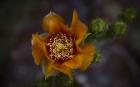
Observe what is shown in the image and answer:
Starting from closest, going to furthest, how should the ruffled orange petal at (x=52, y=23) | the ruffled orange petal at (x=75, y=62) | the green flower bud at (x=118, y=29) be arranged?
the ruffled orange petal at (x=75, y=62)
the ruffled orange petal at (x=52, y=23)
the green flower bud at (x=118, y=29)

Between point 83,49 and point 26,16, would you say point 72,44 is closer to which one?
point 83,49

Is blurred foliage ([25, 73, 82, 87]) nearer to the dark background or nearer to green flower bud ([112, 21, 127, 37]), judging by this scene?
green flower bud ([112, 21, 127, 37])

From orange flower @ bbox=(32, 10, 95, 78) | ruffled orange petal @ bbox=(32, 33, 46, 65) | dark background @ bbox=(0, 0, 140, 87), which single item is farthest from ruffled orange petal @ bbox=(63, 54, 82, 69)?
dark background @ bbox=(0, 0, 140, 87)

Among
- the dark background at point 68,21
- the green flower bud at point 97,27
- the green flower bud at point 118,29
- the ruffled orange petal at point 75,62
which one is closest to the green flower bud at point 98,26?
the green flower bud at point 97,27

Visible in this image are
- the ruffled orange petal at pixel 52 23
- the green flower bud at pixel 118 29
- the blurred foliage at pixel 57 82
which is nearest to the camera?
the ruffled orange petal at pixel 52 23

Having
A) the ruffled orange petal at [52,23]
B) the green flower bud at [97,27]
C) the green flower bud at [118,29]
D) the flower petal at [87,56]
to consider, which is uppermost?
the ruffled orange petal at [52,23]

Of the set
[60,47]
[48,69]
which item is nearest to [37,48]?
[48,69]

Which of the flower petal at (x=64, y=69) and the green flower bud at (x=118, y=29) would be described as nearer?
the flower petal at (x=64, y=69)

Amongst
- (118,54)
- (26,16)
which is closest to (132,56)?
(118,54)

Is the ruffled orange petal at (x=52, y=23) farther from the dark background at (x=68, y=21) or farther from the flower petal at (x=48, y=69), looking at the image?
the dark background at (x=68, y=21)
